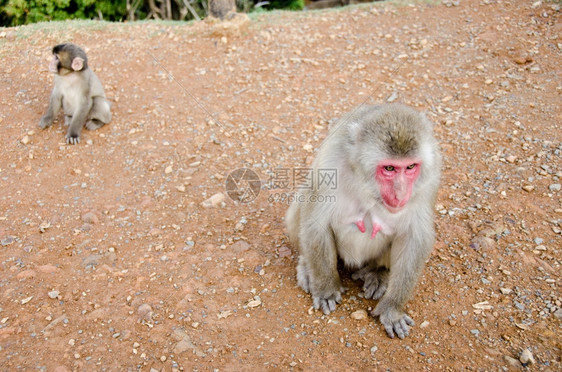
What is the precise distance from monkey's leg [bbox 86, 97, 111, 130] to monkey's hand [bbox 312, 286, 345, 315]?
366 centimetres

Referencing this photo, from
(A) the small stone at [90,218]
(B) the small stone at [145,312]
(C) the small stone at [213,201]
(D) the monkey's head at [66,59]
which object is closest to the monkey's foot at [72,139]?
(D) the monkey's head at [66,59]

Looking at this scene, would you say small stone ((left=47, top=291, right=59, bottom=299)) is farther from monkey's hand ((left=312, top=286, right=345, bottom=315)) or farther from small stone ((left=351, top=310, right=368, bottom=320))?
small stone ((left=351, top=310, right=368, bottom=320))

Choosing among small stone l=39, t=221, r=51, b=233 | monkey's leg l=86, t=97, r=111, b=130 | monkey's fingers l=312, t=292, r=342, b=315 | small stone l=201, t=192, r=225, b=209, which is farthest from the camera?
monkey's leg l=86, t=97, r=111, b=130

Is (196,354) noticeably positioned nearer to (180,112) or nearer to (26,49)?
(180,112)

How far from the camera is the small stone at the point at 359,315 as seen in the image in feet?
11.2

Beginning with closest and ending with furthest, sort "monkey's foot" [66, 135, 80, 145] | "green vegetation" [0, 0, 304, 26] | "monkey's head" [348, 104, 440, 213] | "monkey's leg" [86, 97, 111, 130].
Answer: "monkey's head" [348, 104, 440, 213] < "monkey's foot" [66, 135, 80, 145] < "monkey's leg" [86, 97, 111, 130] < "green vegetation" [0, 0, 304, 26]

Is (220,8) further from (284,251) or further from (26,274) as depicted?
(26,274)

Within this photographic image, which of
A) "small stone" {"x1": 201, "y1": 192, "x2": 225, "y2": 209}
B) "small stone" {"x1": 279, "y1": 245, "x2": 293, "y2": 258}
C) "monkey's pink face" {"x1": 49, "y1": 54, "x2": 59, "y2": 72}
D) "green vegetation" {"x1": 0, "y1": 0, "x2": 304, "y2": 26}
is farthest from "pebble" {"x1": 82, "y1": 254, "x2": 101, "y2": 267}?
"green vegetation" {"x1": 0, "y1": 0, "x2": 304, "y2": 26}

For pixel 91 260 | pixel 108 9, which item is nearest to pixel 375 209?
pixel 91 260

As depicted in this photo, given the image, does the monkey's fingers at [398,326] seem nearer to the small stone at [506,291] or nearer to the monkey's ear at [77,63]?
the small stone at [506,291]

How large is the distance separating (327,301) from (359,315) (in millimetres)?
252

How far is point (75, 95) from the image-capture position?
5.82m

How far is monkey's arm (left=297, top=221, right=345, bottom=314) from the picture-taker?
3.31 m

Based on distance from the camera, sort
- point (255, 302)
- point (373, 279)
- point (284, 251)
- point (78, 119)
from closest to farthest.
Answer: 1. point (255, 302)
2. point (373, 279)
3. point (284, 251)
4. point (78, 119)
